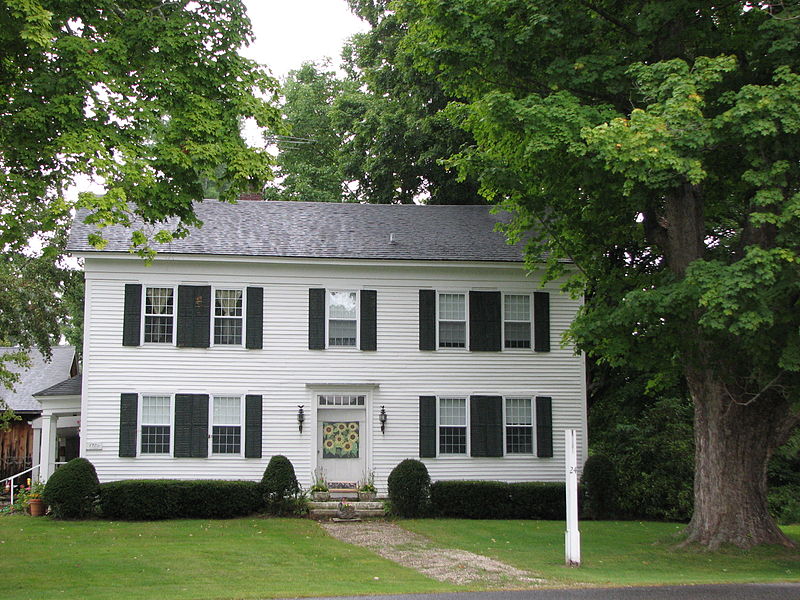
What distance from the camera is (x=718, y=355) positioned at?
15328mm

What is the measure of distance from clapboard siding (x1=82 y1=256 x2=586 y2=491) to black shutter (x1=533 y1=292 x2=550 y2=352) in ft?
0.60

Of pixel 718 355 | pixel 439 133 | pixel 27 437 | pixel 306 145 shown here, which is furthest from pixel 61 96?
pixel 306 145

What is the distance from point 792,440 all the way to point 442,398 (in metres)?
10.6

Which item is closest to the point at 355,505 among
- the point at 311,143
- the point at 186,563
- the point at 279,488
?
the point at 279,488

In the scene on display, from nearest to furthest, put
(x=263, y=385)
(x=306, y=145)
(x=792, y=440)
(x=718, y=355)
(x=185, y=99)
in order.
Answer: (x=185, y=99), (x=718, y=355), (x=263, y=385), (x=792, y=440), (x=306, y=145)

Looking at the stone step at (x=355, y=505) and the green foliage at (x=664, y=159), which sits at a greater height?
the green foliage at (x=664, y=159)

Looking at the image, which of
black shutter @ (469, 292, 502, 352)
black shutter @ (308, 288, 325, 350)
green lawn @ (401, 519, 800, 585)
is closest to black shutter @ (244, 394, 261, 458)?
black shutter @ (308, 288, 325, 350)

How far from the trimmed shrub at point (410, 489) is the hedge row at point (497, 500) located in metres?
0.27

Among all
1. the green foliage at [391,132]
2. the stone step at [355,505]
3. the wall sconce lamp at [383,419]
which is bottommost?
the stone step at [355,505]

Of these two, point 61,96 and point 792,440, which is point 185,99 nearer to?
point 61,96

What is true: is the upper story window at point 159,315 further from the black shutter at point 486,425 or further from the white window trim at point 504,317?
the white window trim at point 504,317

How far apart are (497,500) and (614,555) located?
6148 mm

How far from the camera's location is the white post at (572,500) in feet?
44.8

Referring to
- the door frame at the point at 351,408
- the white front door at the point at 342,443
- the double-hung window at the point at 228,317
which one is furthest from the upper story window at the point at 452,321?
the double-hung window at the point at 228,317
